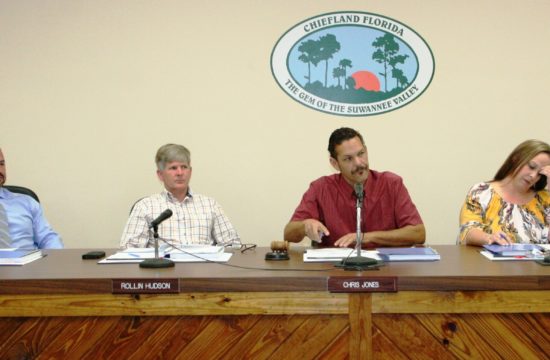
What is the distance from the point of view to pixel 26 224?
2936 millimetres

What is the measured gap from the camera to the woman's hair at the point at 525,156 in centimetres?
255

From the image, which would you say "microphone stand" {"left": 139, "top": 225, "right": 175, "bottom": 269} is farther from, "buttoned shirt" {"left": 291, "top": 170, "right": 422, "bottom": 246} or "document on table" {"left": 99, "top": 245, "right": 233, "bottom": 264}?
"buttoned shirt" {"left": 291, "top": 170, "right": 422, "bottom": 246}

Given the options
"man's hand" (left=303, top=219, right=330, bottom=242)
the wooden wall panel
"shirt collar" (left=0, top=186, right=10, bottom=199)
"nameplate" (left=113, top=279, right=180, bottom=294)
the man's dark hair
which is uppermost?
the man's dark hair

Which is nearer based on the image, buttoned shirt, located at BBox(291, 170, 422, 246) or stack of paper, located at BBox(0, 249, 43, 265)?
stack of paper, located at BBox(0, 249, 43, 265)

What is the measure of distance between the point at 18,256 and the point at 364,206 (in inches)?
61.1

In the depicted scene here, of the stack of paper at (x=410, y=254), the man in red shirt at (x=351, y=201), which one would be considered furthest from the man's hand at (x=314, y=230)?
the stack of paper at (x=410, y=254)

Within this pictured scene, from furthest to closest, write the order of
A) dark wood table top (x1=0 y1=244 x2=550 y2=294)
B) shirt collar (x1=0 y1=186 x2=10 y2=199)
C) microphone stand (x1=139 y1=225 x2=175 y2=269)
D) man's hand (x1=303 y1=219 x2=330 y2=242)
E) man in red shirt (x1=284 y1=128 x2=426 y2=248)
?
shirt collar (x1=0 y1=186 x2=10 y2=199) → man in red shirt (x1=284 y1=128 x2=426 y2=248) → man's hand (x1=303 y1=219 x2=330 y2=242) → microphone stand (x1=139 y1=225 x2=175 y2=269) → dark wood table top (x1=0 y1=244 x2=550 y2=294)

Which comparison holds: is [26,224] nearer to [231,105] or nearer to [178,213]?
[178,213]

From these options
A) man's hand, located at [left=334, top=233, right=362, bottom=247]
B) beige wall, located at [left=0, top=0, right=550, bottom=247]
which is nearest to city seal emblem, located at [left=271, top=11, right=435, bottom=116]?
beige wall, located at [left=0, top=0, right=550, bottom=247]

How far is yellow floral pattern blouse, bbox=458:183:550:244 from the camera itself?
2.55 meters

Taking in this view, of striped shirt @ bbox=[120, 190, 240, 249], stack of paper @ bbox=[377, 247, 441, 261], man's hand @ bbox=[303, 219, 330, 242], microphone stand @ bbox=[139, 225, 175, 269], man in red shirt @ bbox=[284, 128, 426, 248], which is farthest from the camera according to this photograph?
striped shirt @ bbox=[120, 190, 240, 249]

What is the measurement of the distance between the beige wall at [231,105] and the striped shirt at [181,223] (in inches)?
18.6

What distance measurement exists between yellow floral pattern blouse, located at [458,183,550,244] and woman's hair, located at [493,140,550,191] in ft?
0.25

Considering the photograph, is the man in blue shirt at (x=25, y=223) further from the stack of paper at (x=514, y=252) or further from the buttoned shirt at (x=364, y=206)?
the stack of paper at (x=514, y=252)
